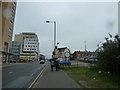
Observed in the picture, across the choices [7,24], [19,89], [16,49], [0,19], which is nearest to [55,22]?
[19,89]

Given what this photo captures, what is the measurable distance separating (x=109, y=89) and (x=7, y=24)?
50.7 m

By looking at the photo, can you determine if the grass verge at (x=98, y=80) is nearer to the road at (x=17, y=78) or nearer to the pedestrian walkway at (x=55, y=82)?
the pedestrian walkway at (x=55, y=82)

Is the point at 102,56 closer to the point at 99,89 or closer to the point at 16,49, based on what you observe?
the point at 99,89

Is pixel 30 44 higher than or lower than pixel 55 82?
higher

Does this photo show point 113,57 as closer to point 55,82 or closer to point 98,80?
point 98,80

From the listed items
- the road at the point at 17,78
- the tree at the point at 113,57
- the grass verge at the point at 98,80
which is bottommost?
the road at the point at 17,78

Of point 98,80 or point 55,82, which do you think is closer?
point 55,82

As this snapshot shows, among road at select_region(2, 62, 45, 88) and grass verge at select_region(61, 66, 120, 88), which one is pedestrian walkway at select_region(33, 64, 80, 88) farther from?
road at select_region(2, 62, 45, 88)

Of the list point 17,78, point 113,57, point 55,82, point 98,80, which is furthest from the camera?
point 17,78

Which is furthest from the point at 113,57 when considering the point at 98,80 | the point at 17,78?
the point at 17,78

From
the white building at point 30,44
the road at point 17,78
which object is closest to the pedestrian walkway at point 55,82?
the road at point 17,78

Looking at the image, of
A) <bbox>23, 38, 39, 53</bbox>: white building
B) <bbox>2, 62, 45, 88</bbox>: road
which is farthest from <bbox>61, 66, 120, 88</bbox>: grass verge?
<bbox>23, 38, 39, 53</bbox>: white building

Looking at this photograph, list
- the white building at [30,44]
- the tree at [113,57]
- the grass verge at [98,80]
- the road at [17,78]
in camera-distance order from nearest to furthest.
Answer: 1. the grass verge at [98,80]
2. the road at [17,78]
3. the tree at [113,57]
4. the white building at [30,44]

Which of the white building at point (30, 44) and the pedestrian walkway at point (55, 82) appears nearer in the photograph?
the pedestrian walkway at point (55, 82)
